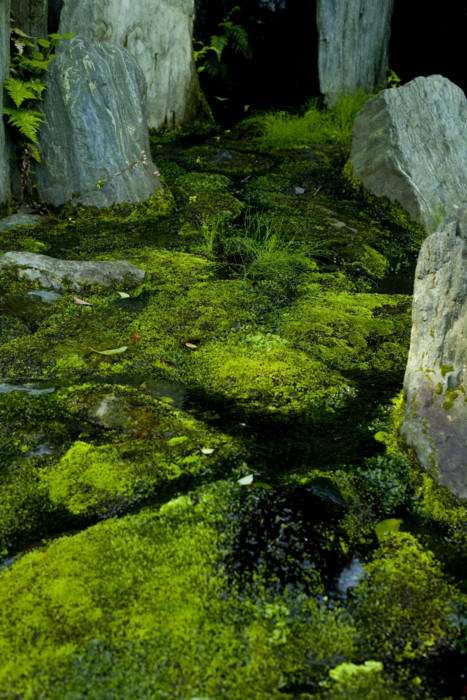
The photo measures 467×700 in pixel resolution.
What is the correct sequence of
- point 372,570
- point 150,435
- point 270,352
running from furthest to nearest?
point 270,352 → point 150,435 → point 372,570

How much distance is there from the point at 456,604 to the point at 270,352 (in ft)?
6.37

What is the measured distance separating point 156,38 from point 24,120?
413 cm

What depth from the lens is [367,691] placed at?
1.54 metres

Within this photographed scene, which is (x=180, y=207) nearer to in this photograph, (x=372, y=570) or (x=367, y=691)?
(x=372, y=570)

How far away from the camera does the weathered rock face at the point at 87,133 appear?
5.79 meters

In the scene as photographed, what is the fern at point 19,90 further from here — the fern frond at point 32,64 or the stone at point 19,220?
the stone at point 19,220

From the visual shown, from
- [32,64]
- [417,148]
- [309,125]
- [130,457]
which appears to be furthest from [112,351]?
[309,125]

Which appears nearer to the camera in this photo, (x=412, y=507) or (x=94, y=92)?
(x=412, y=507)

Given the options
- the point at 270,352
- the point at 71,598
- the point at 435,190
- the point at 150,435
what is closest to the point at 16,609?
the point at 71,598

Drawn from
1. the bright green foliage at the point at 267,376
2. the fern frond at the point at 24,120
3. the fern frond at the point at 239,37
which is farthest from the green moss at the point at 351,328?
the fern frond at the point at 239,37

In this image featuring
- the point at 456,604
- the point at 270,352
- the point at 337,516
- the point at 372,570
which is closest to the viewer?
the point at 456,604

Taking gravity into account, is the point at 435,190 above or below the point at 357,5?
below

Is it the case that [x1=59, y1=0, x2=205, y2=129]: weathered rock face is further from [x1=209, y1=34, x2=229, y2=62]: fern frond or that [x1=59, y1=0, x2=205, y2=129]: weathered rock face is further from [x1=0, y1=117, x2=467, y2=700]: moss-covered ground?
[x1=0, y1=117, x2=467, y2=700]: moss-covered ground

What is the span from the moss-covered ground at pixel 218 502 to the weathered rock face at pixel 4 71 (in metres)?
1.86
